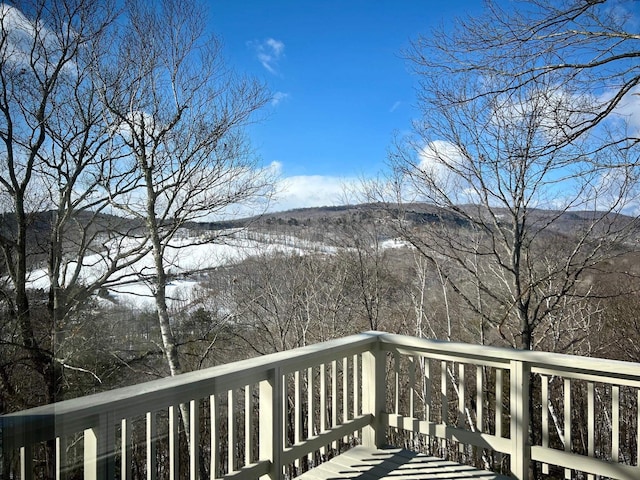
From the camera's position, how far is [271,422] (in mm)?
2250

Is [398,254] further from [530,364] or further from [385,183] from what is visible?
[530,364]

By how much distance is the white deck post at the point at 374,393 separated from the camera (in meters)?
2.90

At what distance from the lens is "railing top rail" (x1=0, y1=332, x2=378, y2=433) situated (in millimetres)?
1465

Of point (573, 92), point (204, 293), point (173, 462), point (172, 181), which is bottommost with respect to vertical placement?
point (173, 462)

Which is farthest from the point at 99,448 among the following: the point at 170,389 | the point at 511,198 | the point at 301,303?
the point at 511,198

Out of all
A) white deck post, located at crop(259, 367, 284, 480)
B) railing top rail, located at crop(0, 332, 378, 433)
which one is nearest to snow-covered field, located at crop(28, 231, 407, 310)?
railing top rail, located at crop(0, 332, 378, 433)

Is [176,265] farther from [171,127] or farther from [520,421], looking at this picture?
[520,421]

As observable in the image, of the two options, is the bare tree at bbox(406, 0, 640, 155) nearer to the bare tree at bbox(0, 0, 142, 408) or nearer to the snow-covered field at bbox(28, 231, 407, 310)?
the snow-covered field at bbox(28, 231, 407, 310)

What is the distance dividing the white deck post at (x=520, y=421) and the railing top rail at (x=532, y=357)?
0.06 metres

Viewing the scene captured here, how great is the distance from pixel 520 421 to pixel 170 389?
5.65 feet

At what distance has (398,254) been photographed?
5824mm

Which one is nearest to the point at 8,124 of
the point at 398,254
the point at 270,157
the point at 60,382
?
the point at 60,382

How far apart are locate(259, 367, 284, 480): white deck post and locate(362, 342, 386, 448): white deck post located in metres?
0.82

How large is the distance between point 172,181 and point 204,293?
0.69 m
